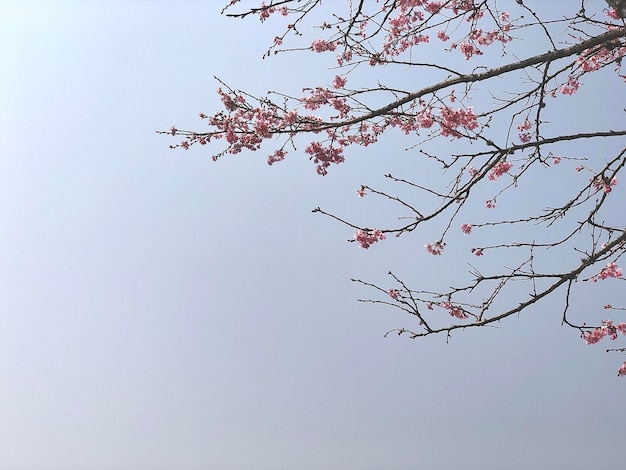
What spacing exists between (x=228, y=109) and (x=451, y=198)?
2219 mm

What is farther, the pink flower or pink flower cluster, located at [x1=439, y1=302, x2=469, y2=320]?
the pink flower

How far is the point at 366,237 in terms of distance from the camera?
5.00 m

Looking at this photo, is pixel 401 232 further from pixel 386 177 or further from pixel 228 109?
pixel 228 109

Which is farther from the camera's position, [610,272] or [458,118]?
[610,272]

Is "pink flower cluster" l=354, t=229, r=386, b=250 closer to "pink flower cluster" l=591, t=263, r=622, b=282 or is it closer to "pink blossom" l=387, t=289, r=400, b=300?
"pink blossom" l=387, t=289, r=400, b=300

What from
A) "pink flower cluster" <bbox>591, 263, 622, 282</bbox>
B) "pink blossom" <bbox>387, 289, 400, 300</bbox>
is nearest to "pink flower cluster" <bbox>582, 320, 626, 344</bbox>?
"pink flower cluster" <bbox>591, 263, 622, 282</bbox>

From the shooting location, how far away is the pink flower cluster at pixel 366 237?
4.97 meters

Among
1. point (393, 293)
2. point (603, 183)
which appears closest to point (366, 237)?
point (393, 293)

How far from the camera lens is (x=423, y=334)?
4.32m

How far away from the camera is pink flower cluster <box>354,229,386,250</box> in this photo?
16.3 feet

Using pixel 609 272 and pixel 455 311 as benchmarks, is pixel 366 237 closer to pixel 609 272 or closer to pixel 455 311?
pixel 455 311

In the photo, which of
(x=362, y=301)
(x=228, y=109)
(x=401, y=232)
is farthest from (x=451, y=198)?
(x=228, y=109)

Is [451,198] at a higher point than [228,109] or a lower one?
lower

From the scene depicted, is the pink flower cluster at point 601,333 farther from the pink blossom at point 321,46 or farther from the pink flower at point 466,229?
the pink blossom at point 321,46
